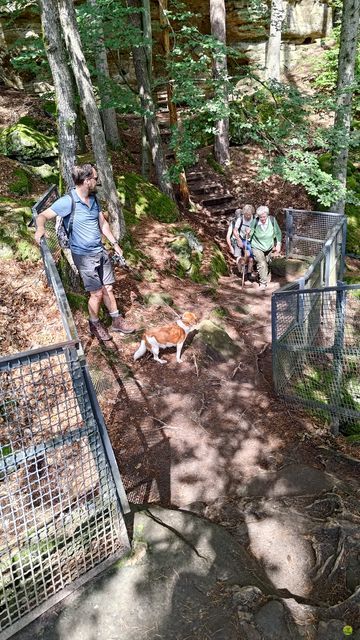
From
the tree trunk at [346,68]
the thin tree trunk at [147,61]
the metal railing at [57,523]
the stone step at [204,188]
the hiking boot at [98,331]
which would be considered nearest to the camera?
the metal railing at [57,523]

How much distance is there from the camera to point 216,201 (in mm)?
14094

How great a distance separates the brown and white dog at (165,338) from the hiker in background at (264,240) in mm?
3643

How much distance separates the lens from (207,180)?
584 inches

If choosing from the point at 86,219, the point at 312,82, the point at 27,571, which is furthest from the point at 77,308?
the point at 312,82

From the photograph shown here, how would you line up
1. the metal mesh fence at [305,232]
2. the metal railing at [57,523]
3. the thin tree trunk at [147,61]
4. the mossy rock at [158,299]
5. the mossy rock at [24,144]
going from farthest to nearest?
the metal mesh fence at [305,232], the thin tree trunk at [147,61], the mossy rock at [24,144], the mossy rock at [158,299], the metal railing at [57,523]

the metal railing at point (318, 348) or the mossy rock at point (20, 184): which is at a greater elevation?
the mossy rock at point (20, 184)

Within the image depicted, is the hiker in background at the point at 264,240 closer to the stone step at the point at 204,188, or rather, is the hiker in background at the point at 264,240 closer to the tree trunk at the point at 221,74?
the tree trunk at the point at 221,74

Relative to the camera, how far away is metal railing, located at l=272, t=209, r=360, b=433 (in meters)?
5.20

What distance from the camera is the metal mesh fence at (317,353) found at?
5.27 m

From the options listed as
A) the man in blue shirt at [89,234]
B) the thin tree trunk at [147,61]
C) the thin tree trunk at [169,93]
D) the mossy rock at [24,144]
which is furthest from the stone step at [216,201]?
the man in blue shirt at [89,234]

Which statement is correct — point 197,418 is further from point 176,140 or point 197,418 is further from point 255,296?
point 176,140

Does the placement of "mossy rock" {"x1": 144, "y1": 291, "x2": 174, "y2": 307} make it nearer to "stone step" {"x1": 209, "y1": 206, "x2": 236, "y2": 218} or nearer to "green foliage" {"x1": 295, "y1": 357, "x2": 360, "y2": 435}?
"green foliage" {"x1": 295, "y1": 357, "x2": 360, "y2": 435}

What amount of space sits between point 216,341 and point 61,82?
14.3ft

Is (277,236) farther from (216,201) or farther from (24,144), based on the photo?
(24,144)
